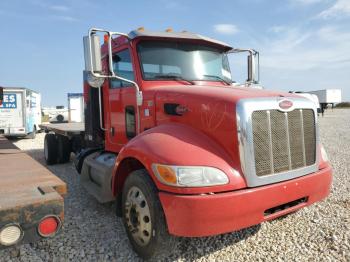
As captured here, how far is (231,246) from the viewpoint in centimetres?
341

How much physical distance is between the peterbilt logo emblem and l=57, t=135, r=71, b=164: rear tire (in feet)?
20.9

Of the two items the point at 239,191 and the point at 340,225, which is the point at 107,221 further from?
the point at 340,225

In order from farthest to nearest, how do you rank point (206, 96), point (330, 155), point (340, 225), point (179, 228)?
point (330, 155) → point (340, 225) → point (206, 96) → point (179, 228)

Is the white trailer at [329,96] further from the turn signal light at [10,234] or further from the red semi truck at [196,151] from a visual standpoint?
the turn signal light at [10,234]

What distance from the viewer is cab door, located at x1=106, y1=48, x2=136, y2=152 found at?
4.21 metres

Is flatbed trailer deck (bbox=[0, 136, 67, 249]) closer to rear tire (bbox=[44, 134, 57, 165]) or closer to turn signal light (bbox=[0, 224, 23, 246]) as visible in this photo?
turn signal light (bbox=[0, 224, 23, 246])

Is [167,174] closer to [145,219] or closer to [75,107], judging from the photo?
[145,219]

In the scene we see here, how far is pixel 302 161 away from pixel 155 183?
A: 60.5 inches

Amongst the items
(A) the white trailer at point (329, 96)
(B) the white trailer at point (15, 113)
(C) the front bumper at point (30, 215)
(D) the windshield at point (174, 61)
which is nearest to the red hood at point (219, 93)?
(D) the windshield at point (174, 61)

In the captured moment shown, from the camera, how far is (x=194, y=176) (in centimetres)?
262

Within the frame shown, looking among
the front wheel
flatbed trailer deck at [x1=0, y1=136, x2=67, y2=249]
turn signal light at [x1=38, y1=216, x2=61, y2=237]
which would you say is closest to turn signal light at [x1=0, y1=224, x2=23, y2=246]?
flatbed trailer deck at [x1=0, y1=136, x2=67, y2=249]

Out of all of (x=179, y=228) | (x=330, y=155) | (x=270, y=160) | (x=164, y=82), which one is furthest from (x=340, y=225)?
(x=330, y=155)

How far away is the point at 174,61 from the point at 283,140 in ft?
5.86

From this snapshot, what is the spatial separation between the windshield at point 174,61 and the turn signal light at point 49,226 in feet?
7.35
